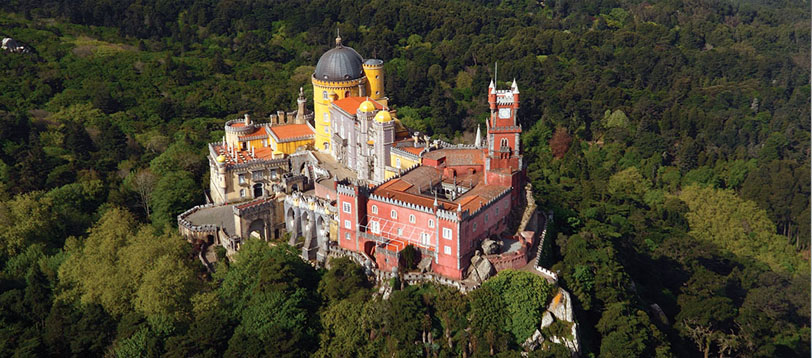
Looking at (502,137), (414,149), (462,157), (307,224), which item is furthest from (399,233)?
(414,149)

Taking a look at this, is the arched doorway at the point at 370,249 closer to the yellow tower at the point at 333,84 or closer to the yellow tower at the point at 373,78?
the yellow tower at the point at 333,84

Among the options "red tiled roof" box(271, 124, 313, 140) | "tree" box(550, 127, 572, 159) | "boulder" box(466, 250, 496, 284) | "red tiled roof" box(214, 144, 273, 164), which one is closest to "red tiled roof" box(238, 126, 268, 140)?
"red tiled roof" box(271, 124, 313, 140)

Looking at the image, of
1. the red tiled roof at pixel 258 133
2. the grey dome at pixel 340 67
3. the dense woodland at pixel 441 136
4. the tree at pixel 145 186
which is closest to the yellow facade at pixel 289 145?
the red tiled roof at pixel 258 133

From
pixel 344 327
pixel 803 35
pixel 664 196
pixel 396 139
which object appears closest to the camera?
pixel 344 327

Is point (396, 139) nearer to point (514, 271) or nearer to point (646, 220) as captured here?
point (514, 271)

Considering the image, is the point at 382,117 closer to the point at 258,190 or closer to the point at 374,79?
the point at 374,79

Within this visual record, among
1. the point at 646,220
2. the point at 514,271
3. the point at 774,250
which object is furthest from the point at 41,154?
Answer: the point at 774,250

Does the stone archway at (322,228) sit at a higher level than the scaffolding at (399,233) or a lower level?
lower
